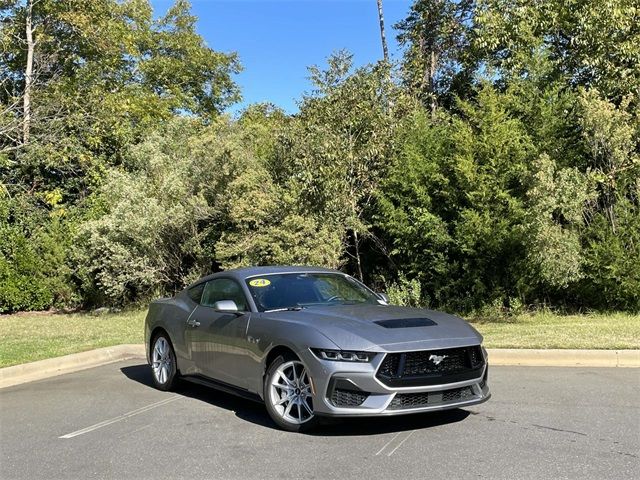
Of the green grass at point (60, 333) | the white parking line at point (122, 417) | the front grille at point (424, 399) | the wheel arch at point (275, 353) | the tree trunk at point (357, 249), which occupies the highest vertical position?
the tree trunk at point (357, 249)

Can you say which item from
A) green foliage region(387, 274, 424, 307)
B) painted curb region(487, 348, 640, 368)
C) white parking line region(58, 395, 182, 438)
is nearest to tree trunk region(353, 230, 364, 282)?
green foliage region(387, 274, 424, 307)

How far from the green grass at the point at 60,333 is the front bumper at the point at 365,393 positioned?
→ 6.33 metres

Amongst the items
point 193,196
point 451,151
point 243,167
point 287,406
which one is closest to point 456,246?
point 451,151

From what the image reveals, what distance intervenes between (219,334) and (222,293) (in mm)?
640

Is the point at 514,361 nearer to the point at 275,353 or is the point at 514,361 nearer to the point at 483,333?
the point at 483,333

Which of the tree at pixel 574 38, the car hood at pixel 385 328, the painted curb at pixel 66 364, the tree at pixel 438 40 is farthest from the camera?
the tree at pixel 438 40

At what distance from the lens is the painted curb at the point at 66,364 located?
9.28 meters

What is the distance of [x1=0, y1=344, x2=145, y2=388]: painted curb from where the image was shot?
365 inches

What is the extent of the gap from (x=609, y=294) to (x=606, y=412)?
8358 mm

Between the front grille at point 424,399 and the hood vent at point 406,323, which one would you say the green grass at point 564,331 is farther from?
the front grille at point 424,399

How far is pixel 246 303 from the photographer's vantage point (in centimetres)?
676

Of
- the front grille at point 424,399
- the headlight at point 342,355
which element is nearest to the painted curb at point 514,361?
the front grille at point 424,399

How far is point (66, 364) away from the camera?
10258 mm

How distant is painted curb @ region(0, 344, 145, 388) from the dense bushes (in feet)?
14.4
